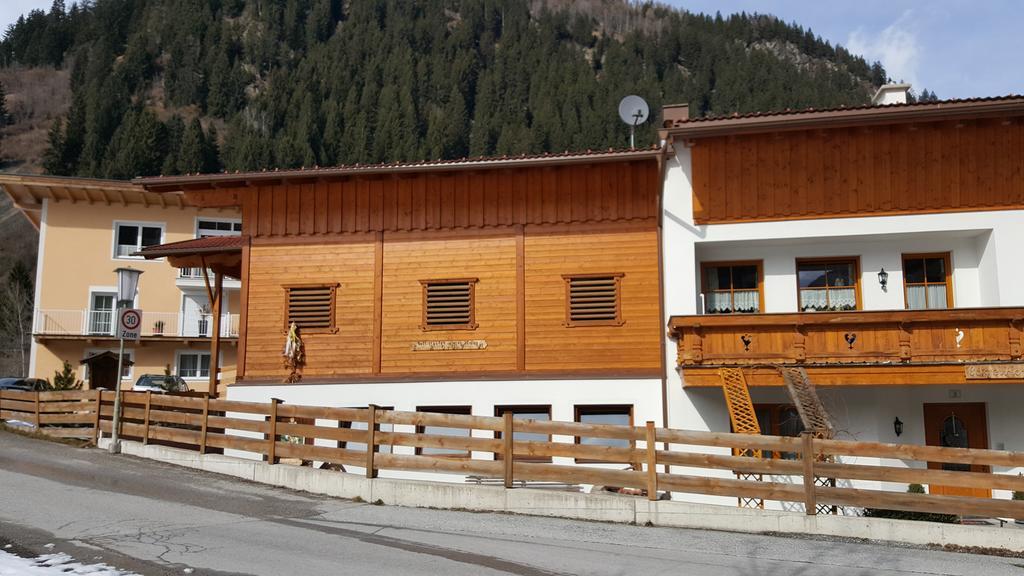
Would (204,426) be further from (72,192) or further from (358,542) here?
(72,192)

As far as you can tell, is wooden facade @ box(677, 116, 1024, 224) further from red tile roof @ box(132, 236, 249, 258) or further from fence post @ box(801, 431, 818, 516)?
red tile roof @ box(132, 236, 249, 258)

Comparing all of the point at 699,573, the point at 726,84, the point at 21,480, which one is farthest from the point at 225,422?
the point at 726,84

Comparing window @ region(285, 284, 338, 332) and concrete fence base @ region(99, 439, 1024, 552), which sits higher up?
window @ region(285, 284, 338, 332)

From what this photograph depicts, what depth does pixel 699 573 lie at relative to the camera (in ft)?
31.9

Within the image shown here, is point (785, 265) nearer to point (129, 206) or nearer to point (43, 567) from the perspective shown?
point (43, 567)

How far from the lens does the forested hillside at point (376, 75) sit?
96938mm

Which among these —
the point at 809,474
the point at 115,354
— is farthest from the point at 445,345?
the point at 115,354

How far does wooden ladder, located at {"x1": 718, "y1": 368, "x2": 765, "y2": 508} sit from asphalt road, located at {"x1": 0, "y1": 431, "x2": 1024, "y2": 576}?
15.2 ft

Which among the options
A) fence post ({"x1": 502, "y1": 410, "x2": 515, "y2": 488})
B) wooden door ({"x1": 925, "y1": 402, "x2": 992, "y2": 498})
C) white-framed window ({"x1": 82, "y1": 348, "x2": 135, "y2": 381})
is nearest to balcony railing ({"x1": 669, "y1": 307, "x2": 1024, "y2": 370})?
wooden door ({"x1": 925, "y1": 402, "x2": 992, "y2": 498})

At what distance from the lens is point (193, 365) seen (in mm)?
42844

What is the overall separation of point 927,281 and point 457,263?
10.3 metres

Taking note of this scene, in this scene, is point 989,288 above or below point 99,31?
below

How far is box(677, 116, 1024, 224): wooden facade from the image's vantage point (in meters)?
18.4

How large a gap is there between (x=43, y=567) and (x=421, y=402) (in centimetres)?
1134
